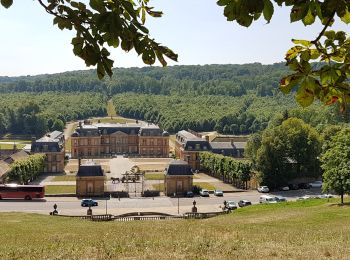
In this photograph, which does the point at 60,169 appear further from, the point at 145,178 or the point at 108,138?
the point at 108,138

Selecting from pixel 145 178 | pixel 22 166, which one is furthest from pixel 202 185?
pixel 22 166

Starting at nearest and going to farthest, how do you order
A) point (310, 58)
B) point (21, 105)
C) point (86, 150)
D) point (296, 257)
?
Result: 1. point (310, 58)
2. point (296, 257)
3. point (86, 150)
4. point (21, 105)

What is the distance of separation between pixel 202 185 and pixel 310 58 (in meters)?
63.2

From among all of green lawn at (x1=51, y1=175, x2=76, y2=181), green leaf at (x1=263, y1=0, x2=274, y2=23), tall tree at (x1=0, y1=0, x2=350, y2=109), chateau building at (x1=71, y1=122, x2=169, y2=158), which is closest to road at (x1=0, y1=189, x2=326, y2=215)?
green lawn at (x1=51, y1=175, x2=76, y2=181)

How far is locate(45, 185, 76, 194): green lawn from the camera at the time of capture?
198 feet

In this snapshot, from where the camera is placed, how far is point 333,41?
4375mm

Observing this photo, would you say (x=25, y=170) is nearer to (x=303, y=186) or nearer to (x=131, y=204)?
(x=131, y=204)

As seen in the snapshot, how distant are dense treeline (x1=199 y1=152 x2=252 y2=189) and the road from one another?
3538mm

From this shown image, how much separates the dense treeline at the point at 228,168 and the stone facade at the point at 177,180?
7.02m

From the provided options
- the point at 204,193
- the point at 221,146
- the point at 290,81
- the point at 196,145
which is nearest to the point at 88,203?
the point at 204,193

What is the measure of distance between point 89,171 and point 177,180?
1102cm

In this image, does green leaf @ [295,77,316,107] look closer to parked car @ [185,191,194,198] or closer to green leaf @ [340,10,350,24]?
green leaf @ [340,10,350,24]

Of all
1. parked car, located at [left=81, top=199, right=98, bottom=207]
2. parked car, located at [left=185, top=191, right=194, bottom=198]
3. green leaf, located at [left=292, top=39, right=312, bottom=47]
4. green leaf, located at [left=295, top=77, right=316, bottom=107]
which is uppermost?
green leaf, located at [left=292, top=39, right=312, bottom=47]

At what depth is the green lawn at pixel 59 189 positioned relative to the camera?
198ft
